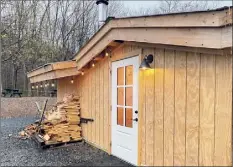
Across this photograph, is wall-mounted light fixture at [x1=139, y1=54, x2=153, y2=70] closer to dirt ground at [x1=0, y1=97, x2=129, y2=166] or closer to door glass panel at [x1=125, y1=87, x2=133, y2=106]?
door glass panel at [x1=125, y1=87, x2=133, y2=106]

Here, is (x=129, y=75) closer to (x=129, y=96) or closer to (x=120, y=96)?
(x=129, y=96)

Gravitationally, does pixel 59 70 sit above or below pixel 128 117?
above

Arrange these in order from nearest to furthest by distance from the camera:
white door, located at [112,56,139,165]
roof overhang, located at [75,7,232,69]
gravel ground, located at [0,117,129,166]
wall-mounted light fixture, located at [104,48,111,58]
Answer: roof overhang, located at [75,7,232,69] → white door, located at [112,56,139,165] → gravel ground, located at [0,117,129,166] → wall-mounted light fixture, located at [104,48,111,58]

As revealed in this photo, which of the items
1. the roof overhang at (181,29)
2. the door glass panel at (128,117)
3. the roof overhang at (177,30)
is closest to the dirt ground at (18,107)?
the roof overhang at (177,30)

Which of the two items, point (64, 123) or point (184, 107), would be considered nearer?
point (184, 107)

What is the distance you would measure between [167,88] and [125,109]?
1353 mm

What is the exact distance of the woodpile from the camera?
6.20 metres

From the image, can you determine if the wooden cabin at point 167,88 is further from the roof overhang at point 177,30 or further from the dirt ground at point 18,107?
the dirt ground at point 18,107

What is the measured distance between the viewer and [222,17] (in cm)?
260

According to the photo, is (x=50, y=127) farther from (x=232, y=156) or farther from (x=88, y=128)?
(x=232, y=156)

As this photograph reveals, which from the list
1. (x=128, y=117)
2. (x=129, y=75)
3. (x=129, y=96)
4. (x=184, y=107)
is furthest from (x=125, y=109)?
(x=184, y=107)

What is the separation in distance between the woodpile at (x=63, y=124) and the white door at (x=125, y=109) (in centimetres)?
166

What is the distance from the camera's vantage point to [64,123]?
6.35 metres

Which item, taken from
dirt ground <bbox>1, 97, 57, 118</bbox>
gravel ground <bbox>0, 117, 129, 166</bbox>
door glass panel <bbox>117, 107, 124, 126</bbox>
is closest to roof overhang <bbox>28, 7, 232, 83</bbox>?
door glass panel <bbox>117, 107, 124, 126</bbox>
